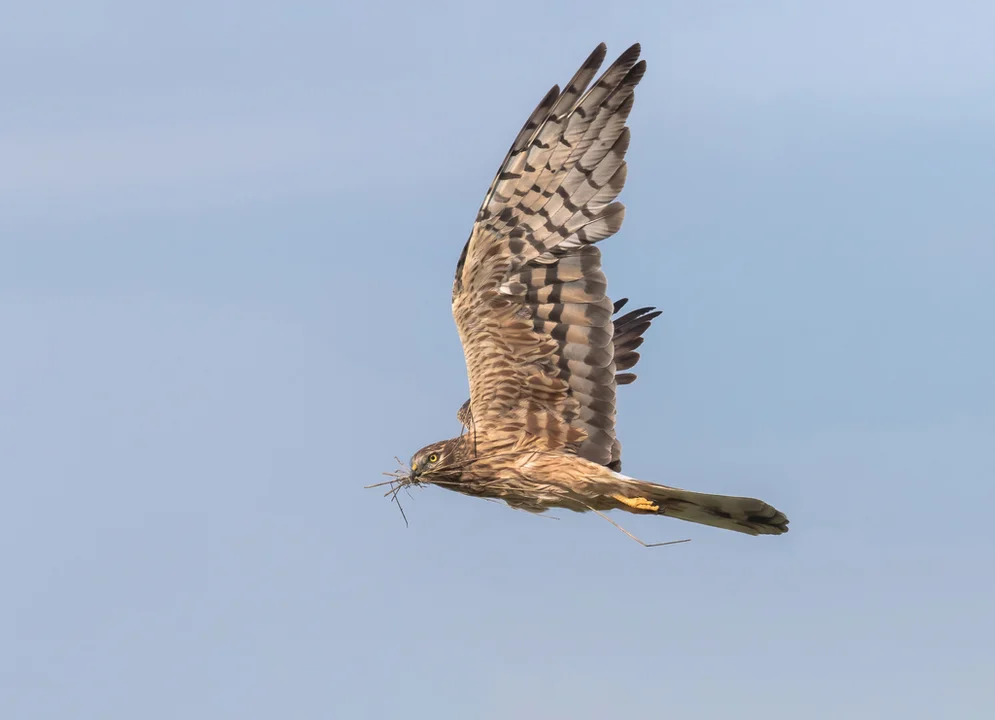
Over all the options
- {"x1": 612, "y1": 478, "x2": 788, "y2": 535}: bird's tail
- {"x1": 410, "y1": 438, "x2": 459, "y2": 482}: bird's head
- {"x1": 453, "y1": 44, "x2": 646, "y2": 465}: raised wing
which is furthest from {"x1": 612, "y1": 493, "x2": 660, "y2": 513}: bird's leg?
{"x1": 410, "y1": 438, "x2": 459, "y2": 482}: bird's head

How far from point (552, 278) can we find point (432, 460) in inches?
58.4

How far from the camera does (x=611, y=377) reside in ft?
43.3

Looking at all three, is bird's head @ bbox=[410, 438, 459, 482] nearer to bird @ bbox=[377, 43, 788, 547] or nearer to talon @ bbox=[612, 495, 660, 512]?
bird @ bbox=[377, 43, 788, 547]

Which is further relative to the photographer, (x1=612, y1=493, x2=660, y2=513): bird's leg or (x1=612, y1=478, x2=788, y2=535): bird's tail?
(x1=612, y1=493, x2=660, y2=513): bird's leg

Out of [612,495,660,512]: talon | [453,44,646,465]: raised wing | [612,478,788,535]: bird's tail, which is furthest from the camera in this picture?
[612,495,660,512]: talon

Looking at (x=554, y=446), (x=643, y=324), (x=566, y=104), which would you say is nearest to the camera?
(x=566, y=104)

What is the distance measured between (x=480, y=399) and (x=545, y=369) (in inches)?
19.8

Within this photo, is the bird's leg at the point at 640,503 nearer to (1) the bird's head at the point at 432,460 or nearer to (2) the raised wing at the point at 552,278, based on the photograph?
(2) the raised wing at the point at 552,278

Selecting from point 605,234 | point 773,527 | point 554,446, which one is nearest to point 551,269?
point 605,234

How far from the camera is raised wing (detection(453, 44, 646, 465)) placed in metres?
12.5

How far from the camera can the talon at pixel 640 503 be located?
42.4ft

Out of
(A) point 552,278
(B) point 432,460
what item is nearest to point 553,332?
(A) point 552,278

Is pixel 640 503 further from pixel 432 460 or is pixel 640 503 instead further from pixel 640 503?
pixel 432 460

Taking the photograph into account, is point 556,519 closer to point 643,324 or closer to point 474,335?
point 474,335
